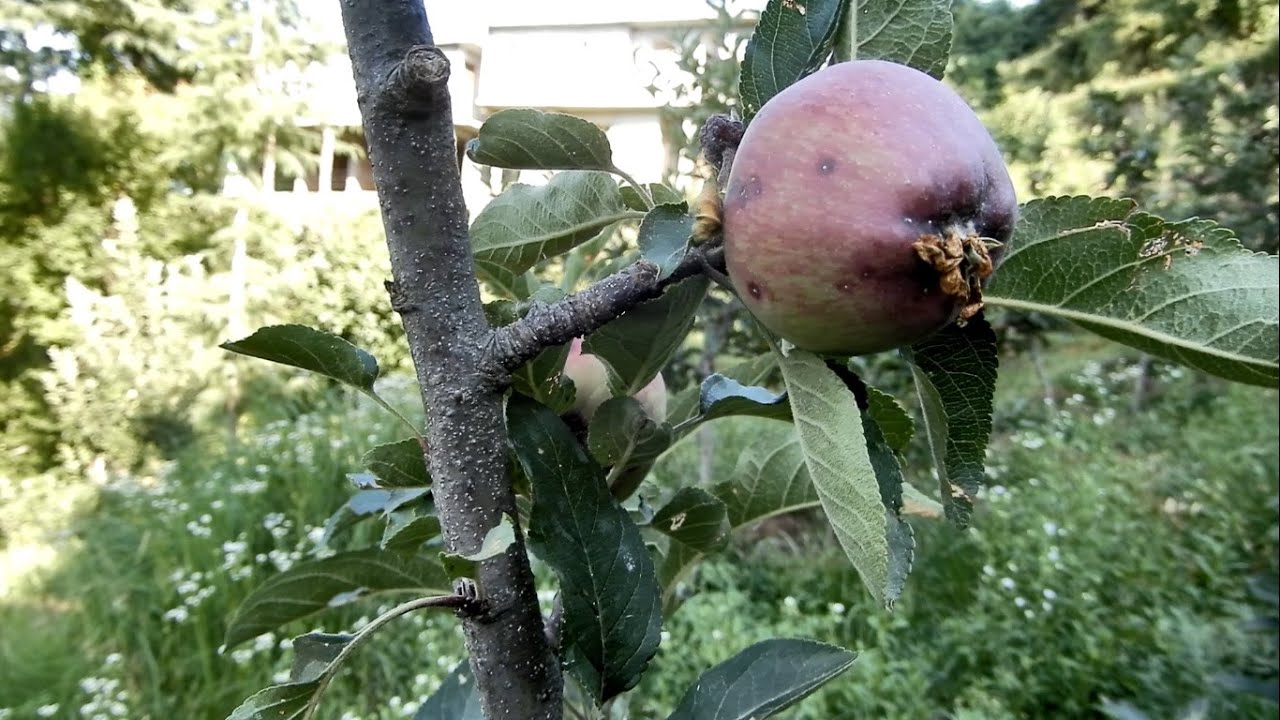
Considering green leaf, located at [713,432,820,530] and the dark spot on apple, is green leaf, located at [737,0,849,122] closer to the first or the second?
the dark spot on apple

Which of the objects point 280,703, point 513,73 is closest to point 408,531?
point 280,703

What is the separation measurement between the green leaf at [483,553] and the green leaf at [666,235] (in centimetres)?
15

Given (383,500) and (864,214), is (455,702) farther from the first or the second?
(864,214)

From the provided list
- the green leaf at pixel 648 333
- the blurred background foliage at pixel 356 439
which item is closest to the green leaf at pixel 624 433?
the green leaf at pixel 648 333

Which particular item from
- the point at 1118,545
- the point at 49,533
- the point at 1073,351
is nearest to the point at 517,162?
the point at 1118,545

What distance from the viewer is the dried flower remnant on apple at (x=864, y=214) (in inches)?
14.1

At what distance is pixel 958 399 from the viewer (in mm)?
450

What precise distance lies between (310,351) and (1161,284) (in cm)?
45

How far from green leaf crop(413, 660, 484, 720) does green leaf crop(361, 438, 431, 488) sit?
0.64 feet

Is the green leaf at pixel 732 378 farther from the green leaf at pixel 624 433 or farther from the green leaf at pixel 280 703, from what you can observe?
the green leaf at pixel 280 703

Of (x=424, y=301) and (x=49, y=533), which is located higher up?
(x=424, y=301)

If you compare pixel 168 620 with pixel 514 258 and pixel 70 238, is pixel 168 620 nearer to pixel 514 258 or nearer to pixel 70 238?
pixel 514 258

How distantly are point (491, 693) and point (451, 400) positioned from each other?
17 cm

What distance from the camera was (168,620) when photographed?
286cm
